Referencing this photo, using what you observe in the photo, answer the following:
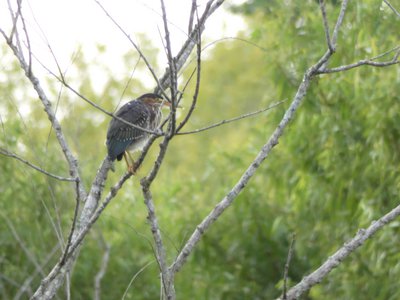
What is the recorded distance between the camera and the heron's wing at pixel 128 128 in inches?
230

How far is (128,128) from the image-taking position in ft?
20.0

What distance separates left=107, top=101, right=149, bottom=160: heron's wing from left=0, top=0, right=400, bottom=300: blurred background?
268mm

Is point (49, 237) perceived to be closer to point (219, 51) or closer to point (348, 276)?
point (348, 276)

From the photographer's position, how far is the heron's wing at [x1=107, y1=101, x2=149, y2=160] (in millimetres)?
5840

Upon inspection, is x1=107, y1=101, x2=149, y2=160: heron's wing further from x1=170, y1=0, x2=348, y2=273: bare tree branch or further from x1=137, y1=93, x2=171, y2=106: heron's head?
x1=170, y1=0, x2=348, y2=273: bare tree branch

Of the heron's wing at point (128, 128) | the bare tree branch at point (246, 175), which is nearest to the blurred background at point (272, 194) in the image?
the heron's wing at point (128, 128)

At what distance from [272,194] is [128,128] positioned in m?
3.65

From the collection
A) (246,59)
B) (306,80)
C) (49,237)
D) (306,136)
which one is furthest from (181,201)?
(246,59)

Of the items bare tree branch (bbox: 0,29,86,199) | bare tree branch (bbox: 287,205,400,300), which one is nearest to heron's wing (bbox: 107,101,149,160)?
bare tree branch (bbox: 0,29,86,199)

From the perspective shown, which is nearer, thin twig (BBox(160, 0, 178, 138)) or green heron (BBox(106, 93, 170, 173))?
thin twig (BBox(160, 0, 178, 138))

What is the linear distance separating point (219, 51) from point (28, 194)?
22.8 m

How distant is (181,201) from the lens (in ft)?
34.4

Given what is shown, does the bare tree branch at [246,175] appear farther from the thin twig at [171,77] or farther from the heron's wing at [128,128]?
the heron's wing at [128,128]

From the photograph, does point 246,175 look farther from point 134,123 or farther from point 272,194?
point 272,194
